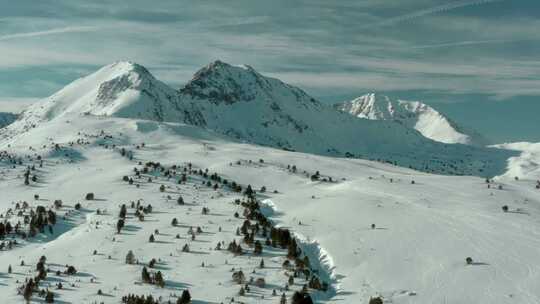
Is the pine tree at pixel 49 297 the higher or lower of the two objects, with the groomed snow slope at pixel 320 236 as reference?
lower

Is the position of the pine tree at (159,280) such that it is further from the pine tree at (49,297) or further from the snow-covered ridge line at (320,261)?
the snow-covered ridge line at (320,261)

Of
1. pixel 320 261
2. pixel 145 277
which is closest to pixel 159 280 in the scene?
pixel 145 277

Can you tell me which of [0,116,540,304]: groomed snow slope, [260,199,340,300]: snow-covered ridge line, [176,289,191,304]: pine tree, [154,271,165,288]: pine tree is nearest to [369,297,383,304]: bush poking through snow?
[0,116,540,304]: groomed snow slope

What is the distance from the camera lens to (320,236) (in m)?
54.2

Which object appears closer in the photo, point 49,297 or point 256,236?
point 49,297

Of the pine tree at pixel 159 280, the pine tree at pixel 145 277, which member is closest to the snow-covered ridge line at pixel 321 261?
the pine tree at pixel 159 280

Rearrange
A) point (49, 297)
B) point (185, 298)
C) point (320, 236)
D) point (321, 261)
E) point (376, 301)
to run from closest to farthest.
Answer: point (49, 297) → point (185, 298) → point (376, 301) → point (321, 261) → point (320, 236)

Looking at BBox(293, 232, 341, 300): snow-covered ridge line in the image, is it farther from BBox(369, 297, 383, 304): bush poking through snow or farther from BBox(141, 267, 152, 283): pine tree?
BBox(141, 267, 152, 283): pine tree

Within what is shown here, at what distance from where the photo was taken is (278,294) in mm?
38469

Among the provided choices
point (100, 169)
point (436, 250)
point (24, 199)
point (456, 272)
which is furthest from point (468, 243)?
point (100, 169)

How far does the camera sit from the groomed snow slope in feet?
131

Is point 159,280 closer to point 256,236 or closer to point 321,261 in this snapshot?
point 256,236

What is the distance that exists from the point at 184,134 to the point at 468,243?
11170 cm

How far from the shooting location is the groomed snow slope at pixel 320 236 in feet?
131
